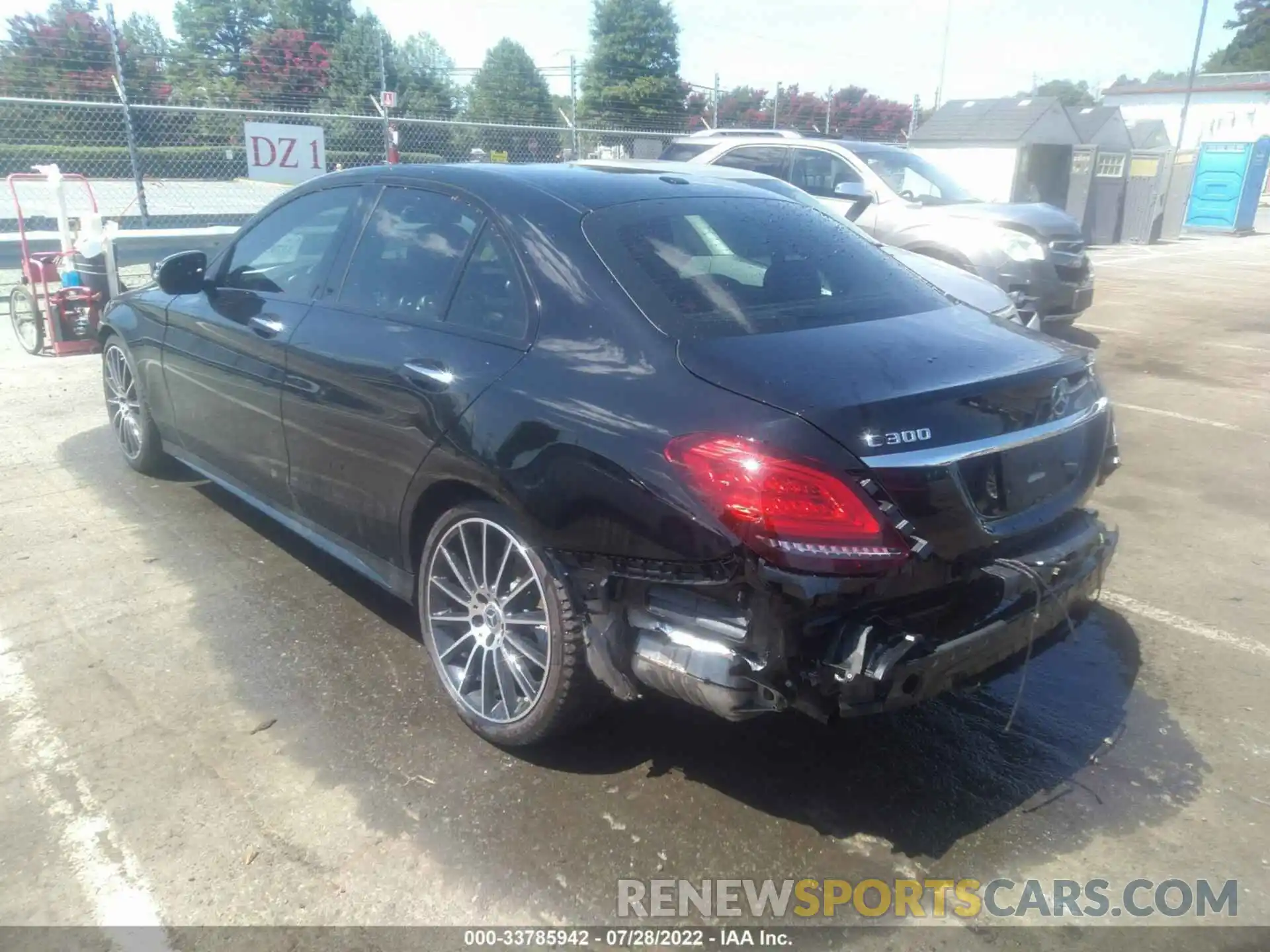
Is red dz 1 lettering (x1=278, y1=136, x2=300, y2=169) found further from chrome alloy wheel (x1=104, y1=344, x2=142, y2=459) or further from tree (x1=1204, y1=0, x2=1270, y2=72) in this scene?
tree (x1=1204, y1=0, x2=1270, y2=72)

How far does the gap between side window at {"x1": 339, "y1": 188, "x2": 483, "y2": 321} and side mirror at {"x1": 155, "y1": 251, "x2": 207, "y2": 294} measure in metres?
1.23

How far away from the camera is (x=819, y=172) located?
9.96 meters

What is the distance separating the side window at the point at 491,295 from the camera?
120 inches

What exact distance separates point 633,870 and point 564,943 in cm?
30

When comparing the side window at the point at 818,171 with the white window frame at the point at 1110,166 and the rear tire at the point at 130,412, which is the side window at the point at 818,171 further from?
the white window frame at the point at 1110,166

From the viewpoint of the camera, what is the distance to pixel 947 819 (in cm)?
284

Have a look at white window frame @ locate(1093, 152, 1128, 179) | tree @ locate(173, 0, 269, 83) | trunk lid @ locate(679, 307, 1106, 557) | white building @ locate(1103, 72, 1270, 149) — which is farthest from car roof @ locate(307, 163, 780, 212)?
white building @ locate(1103, 72, 1270, 149)

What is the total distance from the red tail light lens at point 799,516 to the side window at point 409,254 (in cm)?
137

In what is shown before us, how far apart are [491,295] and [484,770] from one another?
1476 millimetres

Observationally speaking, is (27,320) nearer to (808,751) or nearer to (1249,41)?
(808,751)

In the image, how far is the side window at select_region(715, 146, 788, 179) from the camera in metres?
10.1

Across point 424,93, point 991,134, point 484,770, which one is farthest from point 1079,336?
point 424,93

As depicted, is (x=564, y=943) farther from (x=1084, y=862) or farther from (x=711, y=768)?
(x=1084, y=862)

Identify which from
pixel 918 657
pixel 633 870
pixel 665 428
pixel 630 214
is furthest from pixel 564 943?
pixel 630 214
